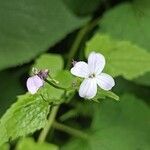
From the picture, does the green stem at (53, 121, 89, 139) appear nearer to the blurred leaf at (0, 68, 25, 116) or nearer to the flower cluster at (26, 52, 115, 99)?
the blurred leaf at (0, 68, 25, 116)

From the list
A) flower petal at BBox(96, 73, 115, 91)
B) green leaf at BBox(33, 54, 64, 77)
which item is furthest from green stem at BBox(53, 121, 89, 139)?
flower petal at BBox(96, 73, 115, 91)

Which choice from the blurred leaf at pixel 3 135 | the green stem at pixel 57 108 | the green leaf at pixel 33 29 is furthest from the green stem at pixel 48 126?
the blurred leaf at pixel 3 135

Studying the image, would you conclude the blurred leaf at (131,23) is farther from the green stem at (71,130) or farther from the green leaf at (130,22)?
the green stem at (71,130)

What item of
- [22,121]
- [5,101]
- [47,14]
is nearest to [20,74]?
[5,101]

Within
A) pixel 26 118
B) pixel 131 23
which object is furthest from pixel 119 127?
pixel 26 118

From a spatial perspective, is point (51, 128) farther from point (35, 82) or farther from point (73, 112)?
point (35, 82)

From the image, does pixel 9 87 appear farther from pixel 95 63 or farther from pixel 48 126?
pixel 95 63
